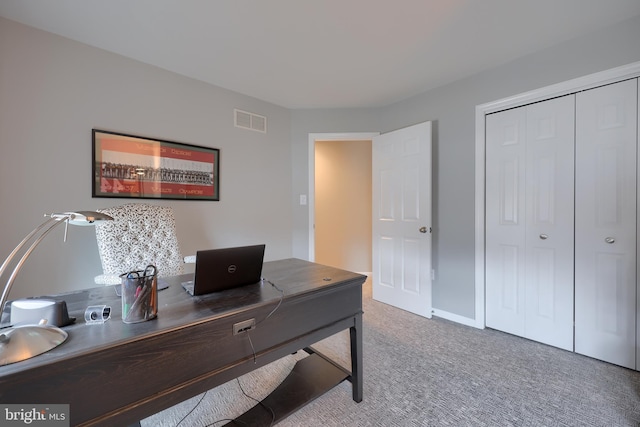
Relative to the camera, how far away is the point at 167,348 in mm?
875

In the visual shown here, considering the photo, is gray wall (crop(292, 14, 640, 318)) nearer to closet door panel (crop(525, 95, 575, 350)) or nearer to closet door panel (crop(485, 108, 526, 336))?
closet door panel (crop(485, 108, 526, 336))

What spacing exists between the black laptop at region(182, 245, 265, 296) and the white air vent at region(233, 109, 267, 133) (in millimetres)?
2144

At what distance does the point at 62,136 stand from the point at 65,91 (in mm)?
339

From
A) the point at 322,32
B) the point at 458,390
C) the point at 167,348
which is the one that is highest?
the point at 322,32

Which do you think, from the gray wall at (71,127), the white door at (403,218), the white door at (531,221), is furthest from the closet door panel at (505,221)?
the gray wall at (71,127)

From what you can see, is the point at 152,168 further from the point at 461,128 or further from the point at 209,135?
the point at 461,128

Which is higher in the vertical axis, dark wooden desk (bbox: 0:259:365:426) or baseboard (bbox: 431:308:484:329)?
dark wooden desk (bbox: 0:259:365:426)

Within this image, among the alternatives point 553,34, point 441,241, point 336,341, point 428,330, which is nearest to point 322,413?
point 336,341

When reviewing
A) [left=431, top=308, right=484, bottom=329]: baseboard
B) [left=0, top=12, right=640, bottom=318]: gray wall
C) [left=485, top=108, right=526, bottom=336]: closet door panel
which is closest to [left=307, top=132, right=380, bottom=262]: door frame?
[left=0, top=12, right=640, bottom=318]: gray wall

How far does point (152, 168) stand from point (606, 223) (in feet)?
12.1

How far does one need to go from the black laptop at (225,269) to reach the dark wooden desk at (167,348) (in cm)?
4


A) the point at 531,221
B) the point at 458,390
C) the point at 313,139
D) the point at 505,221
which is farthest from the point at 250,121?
the point at 458,390

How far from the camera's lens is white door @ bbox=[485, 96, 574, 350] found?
2.12 metres

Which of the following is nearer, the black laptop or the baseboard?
the black laptop
